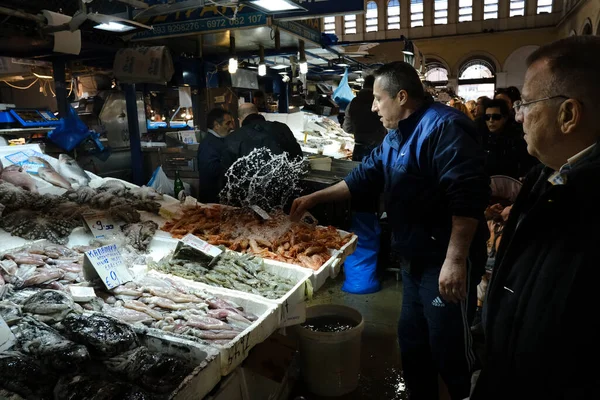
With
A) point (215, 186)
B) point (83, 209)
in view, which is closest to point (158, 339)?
point (83, 209)

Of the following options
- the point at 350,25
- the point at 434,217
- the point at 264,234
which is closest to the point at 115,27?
the point at 264,234

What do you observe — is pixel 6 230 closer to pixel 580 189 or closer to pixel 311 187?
pixel 311 187

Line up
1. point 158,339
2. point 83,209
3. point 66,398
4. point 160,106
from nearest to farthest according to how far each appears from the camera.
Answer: point 66,398 → point 158,339 → point 83,209 → point 160,106

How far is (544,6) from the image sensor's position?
2698cm

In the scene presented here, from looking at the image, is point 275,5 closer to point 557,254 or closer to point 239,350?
point 239,350

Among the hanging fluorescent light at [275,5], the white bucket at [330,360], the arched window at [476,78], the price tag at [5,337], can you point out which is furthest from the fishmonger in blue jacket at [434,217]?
the arched window at [476,78]

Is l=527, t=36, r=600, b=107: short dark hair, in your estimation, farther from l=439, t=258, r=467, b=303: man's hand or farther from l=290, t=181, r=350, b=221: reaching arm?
l=290, t=181, r=350, b=221: reaching arm

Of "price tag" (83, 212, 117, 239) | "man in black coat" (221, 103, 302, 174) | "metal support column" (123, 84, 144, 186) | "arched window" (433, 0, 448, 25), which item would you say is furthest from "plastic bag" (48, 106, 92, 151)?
"arched window" (433, 0, 448, 25)

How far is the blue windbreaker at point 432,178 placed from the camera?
2.35 meters

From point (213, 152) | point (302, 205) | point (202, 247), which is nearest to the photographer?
point (202, 247)

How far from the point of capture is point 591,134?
4.12ft

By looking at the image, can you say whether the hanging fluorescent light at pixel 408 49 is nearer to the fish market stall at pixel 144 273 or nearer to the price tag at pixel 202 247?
the fish market stall at pixel 144 273

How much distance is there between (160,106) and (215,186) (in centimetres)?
594

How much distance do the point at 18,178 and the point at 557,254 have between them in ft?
14.7
